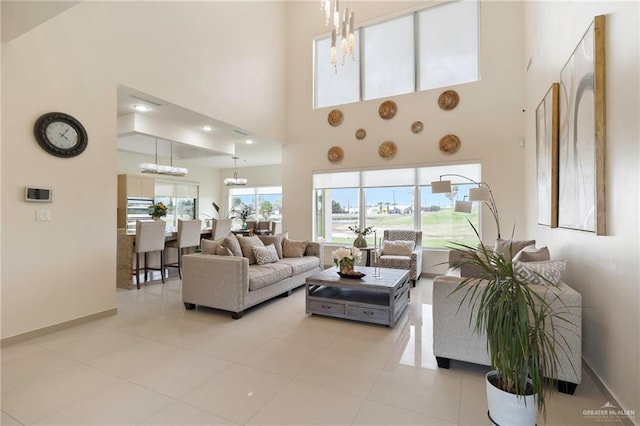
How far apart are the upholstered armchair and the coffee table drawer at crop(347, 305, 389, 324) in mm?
1850

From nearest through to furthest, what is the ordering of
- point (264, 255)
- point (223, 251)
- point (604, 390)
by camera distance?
point (604, 390) → point (223, 251) → point (264, 255)

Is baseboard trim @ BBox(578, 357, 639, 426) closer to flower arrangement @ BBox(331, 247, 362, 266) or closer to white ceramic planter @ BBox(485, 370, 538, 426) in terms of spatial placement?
white ceramic planter @ BBox(485, 370, 538, 426)

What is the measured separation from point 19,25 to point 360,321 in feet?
14.1

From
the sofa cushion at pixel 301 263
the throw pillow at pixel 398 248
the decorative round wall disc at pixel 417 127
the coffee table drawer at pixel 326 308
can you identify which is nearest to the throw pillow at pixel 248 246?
the sofa cushion at pixel 301 263

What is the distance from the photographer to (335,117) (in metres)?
6.66

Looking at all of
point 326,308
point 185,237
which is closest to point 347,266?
point 326,308

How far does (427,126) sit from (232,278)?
4.53 m

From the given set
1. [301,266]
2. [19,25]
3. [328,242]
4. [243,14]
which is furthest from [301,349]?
[243,14]

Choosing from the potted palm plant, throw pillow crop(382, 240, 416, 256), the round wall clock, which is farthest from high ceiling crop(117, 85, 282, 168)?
the potted palm plant

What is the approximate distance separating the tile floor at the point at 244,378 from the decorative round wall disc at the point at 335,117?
4.49 m

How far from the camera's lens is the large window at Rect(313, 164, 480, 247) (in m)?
5.81

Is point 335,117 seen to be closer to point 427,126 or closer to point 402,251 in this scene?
point 427,126

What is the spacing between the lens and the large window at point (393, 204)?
581 centimetres

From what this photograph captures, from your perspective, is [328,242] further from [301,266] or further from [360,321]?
[360,321]
